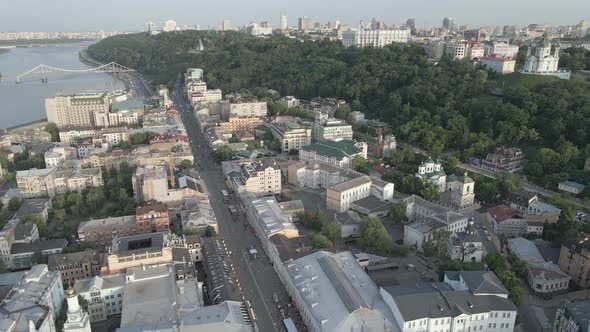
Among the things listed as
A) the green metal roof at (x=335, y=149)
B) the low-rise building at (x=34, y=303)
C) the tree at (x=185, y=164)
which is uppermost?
the green metal roof at (x=335, y=149)

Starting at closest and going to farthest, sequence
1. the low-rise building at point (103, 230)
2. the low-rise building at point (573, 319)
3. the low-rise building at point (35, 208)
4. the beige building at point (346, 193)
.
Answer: the low-rise building at point (573, 319) < the low-rise building at point (103, 230) < the low-rise building at point (35, 208) < the beige building at point (346, 193)

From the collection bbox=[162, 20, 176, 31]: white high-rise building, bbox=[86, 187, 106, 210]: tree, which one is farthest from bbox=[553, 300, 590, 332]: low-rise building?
bbox=[162, 20, 176, 31]: white high-rise building

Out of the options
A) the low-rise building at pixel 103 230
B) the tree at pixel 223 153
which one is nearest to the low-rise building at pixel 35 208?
the low-rise building at pixel 103 230

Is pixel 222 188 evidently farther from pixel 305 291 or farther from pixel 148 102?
pixel 148 102

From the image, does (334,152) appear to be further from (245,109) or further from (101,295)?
(101,295)

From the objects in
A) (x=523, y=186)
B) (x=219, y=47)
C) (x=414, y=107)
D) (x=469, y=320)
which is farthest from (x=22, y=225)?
(x=219, y=47)

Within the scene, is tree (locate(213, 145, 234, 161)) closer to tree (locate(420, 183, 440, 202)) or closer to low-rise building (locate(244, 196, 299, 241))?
low-rise building (locate(244, 196, 299, 241))

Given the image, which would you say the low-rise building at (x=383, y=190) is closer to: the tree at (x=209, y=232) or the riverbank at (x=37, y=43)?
the tree at (x=209, y=232)

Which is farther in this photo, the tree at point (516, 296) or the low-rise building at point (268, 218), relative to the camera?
the low-rise building at point (268, 218)
